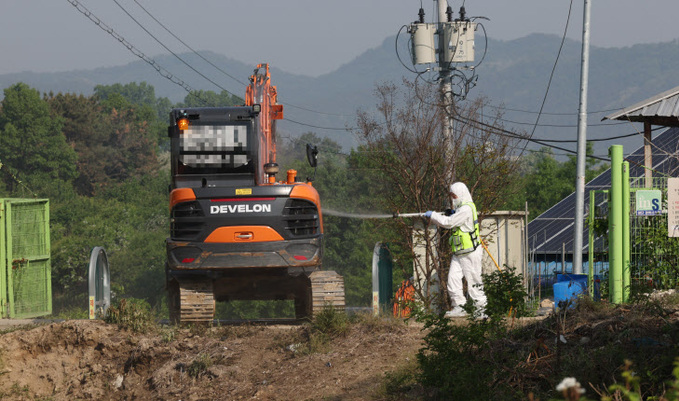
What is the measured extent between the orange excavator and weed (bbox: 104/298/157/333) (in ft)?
1.78

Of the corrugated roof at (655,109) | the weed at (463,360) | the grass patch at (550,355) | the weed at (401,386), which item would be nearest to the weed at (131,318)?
the weed at (401,386)

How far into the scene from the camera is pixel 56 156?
9031cm

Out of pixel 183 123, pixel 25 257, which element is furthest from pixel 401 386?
pixel 25 257

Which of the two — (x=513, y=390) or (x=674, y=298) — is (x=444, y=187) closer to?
(x=674, y=298)

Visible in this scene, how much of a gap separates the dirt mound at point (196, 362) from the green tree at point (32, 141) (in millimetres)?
74125

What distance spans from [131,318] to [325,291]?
275 cm

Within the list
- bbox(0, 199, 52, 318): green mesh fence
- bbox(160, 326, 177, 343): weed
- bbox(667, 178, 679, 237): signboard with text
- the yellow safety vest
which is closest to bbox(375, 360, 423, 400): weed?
bbox(160, 326, 177, 343): weed

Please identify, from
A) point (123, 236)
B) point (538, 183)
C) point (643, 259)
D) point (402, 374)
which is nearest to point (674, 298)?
point (643, 259)

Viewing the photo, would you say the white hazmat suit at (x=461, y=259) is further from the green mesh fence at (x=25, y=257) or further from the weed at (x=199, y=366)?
the green mesh fence at (x=25, y=257)

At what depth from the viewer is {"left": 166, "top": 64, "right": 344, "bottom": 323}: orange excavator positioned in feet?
44.5

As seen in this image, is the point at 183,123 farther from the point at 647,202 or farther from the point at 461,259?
the point at 647,202

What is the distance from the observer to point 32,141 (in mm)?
90312

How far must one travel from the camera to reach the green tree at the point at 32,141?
8894cm

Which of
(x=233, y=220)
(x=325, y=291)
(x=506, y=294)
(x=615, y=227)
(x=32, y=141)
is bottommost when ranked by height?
(x=325, y=291)
